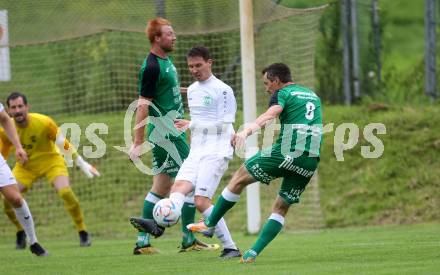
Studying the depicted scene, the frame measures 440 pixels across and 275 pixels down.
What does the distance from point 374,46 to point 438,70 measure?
4.64 ft

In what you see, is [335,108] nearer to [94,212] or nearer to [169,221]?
[94,212]

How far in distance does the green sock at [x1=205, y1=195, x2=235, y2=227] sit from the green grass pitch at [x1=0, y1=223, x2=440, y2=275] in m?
0.42

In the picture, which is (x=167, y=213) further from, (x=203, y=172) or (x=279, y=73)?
(x=279, y=73)

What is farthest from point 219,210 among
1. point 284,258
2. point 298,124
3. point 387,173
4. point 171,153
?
point 387,173

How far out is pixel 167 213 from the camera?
9984mm

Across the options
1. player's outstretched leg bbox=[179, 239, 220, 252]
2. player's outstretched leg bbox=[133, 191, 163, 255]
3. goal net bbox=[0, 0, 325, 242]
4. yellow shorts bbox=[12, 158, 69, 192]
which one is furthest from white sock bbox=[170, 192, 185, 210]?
goal net bbox=[0, 0, 325, 242]

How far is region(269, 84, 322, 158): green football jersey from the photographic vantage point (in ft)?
31.7

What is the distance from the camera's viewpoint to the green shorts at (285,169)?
9656 millimetres

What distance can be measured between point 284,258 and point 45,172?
520 centimetres

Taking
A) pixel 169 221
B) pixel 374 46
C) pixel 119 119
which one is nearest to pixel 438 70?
pixel 374 46

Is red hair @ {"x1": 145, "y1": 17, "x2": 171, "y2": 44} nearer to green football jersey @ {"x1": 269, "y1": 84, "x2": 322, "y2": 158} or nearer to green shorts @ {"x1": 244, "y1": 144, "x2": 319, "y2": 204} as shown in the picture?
green football jersey @ {"x1": 269, "y1": 84, "x2": 322, "y2": 158}

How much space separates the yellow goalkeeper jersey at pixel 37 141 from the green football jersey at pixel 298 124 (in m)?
5.19

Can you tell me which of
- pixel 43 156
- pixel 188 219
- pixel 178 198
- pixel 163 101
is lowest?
pixel 188 219

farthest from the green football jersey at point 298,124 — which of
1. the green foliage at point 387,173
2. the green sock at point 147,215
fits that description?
the green foliage at point 387,173
